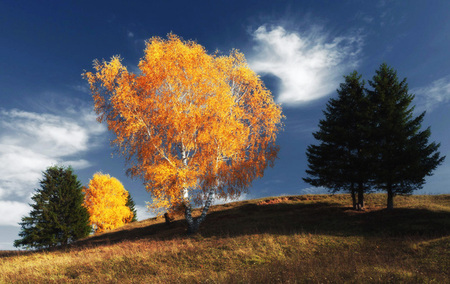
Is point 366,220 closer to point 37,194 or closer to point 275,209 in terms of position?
point 275,209

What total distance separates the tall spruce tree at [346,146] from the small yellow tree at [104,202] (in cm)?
2824

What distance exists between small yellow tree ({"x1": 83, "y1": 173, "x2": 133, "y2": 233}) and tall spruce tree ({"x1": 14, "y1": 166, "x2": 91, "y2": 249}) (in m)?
→ 4.74

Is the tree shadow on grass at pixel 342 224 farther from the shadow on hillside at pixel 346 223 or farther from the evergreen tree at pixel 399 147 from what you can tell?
the evergreen tree at pixel 399 147

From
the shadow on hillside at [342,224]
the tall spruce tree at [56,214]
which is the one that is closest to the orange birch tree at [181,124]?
the shadow on hillside at [342,224]

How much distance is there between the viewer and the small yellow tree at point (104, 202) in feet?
126

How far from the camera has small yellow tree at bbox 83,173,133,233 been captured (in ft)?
126

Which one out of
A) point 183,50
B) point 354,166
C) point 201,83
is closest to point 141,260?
point 201,83

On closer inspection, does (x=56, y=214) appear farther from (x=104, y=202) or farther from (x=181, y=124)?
(x=181, y=124)

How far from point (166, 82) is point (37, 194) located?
24.4m

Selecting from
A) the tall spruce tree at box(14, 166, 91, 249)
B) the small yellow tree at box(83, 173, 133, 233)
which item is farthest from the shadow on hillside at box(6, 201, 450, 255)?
the small yellow tree at box(83, 173, 133, 233)

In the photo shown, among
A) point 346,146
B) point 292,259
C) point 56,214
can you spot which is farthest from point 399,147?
point 56,214

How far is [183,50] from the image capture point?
58.5ft

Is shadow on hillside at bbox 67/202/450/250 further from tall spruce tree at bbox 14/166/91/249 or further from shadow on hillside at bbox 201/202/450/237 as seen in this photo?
tall spruce tree at bbox 14/166/91/249

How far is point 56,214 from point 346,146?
3264 centimetres
